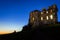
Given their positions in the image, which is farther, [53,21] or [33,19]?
[33,19]

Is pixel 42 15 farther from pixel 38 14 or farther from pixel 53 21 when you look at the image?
pixel 53 21

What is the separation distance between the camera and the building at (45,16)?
63.6m

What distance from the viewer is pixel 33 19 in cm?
7338

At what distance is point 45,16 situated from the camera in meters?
68.1

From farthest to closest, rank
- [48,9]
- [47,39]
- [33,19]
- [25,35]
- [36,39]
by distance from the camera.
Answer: [33,19] < [48,9] < [25,35] < [36,39] < [47,39]

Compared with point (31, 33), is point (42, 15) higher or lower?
higher

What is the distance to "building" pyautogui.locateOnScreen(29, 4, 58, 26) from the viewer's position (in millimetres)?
63562

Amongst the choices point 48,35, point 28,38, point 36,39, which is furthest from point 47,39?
point 28,38

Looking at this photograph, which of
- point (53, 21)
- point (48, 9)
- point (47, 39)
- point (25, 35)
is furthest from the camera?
point (48, 9)

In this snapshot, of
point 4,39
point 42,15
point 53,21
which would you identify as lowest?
point 4,39

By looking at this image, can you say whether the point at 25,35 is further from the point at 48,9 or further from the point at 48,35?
the point at 48,9

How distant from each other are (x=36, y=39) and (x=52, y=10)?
31758mm

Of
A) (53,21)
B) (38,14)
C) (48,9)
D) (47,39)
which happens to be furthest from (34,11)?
(47,39)

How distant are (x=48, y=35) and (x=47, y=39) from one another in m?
2.16
